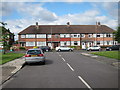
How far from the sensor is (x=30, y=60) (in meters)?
15.2

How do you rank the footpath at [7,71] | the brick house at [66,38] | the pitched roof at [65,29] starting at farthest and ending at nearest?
the pitched roof at [65,29]
the brick house at [66,38]
the footpath at [7,71]

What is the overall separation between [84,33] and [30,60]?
49571 millimetres

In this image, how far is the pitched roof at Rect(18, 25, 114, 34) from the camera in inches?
2494

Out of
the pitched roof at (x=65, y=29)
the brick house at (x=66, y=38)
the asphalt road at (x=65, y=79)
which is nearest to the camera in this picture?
the asphalt road at (x=65, y=79)

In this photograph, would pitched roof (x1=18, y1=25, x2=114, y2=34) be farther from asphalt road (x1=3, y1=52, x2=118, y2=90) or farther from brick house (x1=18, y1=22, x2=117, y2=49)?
asphalt road (x1=3, y1=52, x2=118, y2=90)

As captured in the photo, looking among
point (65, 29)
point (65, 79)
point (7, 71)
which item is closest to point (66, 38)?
point (65, 29)

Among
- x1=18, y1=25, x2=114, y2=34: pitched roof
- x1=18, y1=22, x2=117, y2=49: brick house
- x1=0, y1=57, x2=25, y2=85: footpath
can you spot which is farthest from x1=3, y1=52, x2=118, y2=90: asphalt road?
x1=18, y1=25, x2=114, y2=34: pitched roof

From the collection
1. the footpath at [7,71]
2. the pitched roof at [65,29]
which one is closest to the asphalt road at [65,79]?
the footpath at [7,71]

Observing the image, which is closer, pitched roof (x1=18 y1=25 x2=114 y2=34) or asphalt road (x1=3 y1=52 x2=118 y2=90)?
asphalt road (x1=3 y1=52 x2=118 y2=90)

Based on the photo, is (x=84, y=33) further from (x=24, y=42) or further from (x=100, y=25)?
(x=24, y=42)

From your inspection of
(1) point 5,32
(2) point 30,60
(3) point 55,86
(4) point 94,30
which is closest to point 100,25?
(4) point 94,30

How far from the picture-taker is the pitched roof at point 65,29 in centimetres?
6335

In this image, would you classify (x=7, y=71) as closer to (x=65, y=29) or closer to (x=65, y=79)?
(x=65, y=79)

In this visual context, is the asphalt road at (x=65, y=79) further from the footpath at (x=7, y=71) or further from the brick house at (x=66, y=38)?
the brick house at (x=66, y=38)
